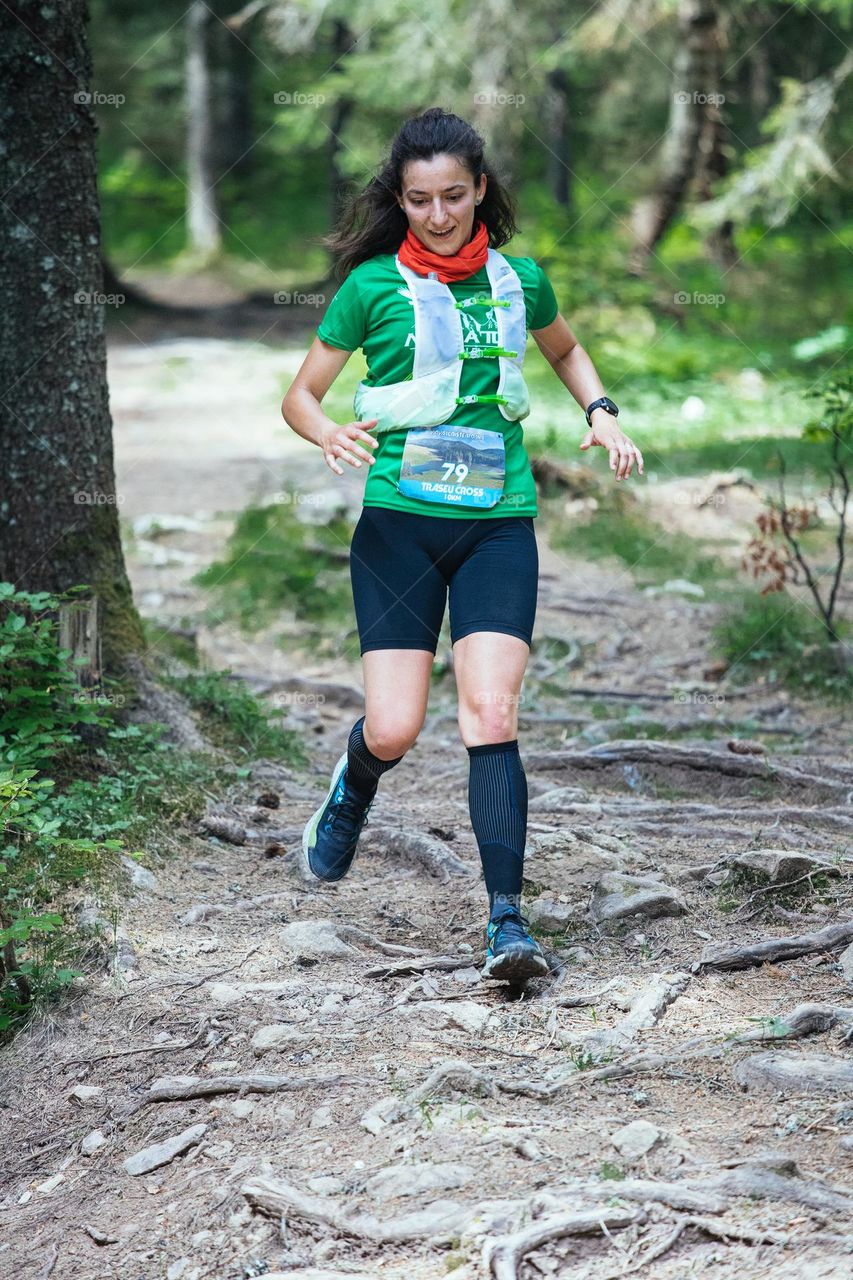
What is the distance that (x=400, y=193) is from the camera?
3598 mm

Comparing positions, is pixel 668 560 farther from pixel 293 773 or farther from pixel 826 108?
pixel 826 108

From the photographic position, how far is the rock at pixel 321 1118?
2.91 m

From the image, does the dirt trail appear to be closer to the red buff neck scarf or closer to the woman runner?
the woman runner

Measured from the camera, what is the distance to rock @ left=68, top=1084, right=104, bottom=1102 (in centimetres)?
328

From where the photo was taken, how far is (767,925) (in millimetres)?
3805

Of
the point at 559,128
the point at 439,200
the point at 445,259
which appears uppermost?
the point at 559,128

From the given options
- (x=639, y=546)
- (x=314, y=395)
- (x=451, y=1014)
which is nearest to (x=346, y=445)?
(x=314, y=395)

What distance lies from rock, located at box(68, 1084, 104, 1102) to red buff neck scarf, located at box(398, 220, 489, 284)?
226cm

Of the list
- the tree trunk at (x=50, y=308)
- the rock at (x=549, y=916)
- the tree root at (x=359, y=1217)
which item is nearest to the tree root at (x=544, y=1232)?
the tree root at (x=359, y=1217)

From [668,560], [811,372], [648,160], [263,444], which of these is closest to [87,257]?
[668,560]

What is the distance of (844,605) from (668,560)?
1.22 metres

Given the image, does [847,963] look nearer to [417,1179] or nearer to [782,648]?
[417,1179]

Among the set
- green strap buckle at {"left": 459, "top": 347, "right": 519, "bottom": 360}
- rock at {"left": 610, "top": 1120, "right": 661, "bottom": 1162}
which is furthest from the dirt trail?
green strap buckle at {"left": 459, "top": 347, "right": 519, "bottom": 360}

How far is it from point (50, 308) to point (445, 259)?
1.81 m
